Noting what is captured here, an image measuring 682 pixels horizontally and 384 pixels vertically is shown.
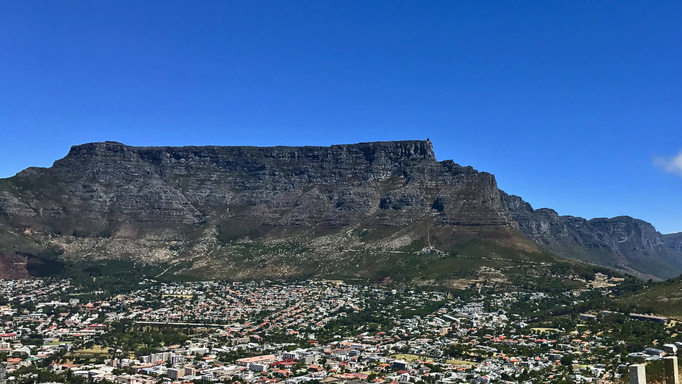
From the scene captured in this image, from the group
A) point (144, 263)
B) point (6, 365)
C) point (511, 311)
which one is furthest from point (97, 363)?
point (144, 263)

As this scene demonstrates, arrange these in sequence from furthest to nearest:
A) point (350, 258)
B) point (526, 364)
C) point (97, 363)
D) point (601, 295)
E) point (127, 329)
A: point (350, 258) < point (601, 295) < point (127, 329) < point (97, 363) < point (526, 364)

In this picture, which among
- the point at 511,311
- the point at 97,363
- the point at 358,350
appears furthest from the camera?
the point at 511,311

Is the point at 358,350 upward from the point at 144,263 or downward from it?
downward

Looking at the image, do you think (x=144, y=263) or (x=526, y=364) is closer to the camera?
(x=526, y=364)

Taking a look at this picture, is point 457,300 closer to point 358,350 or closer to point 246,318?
point 246,318

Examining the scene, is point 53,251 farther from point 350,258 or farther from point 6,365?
point 6,365

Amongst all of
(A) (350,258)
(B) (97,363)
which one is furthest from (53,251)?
(B) (97,363)

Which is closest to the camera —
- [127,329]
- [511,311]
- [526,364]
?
[526,364]

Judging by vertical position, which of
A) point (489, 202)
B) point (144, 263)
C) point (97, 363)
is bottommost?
point (97, 363)

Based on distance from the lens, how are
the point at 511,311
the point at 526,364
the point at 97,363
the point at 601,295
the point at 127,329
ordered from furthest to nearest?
the point at 601,295 < the point at 511,311 < the point at 127,329 < the point at 97,363 < the point at 526,364
